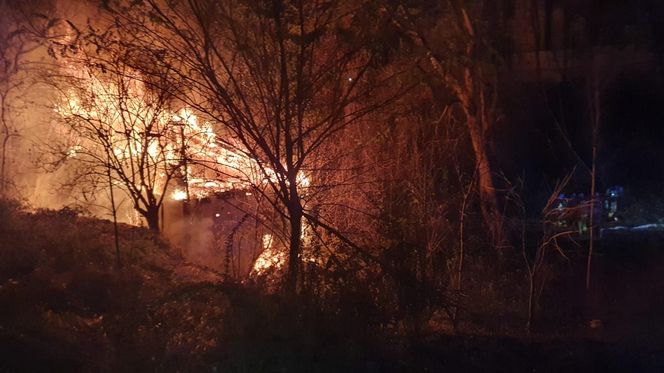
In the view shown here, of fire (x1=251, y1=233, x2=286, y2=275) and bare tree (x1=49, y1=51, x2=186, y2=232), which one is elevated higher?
bare tree (x1=49, y1=51, x2=186, y2=232)

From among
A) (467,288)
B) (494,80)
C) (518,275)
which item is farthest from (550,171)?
(467,288)

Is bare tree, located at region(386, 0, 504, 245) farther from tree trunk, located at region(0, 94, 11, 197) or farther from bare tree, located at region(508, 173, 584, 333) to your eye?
tree trunk, located at region(0, 94, 11, 197)

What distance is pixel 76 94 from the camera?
34.2 feet

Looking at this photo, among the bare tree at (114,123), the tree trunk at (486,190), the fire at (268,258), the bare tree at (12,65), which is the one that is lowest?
the fire at (268,258)

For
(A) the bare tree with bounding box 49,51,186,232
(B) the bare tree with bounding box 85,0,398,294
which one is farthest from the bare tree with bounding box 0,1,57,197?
(B) the bare tree with bounding box 85,0,398,294

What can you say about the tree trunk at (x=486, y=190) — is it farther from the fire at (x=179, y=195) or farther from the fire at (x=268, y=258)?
the fire at (x=179, y=195)

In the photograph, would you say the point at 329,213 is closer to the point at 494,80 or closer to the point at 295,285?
the point at 295,285

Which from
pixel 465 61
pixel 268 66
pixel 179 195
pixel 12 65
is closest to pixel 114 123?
pixel 179 195

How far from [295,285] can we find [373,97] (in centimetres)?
225

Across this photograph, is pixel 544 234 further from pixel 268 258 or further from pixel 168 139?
pixel 168 139

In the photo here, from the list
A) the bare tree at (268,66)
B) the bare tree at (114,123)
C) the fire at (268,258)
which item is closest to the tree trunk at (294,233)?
the bare tree at (268,66)

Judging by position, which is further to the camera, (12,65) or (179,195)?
(12,65)

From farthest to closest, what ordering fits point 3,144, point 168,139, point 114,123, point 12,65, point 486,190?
point 3,144 < point 12,65 < point 486,190 < point 114,123 < point 168,139

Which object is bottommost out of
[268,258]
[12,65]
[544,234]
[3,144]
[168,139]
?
[268,258]
